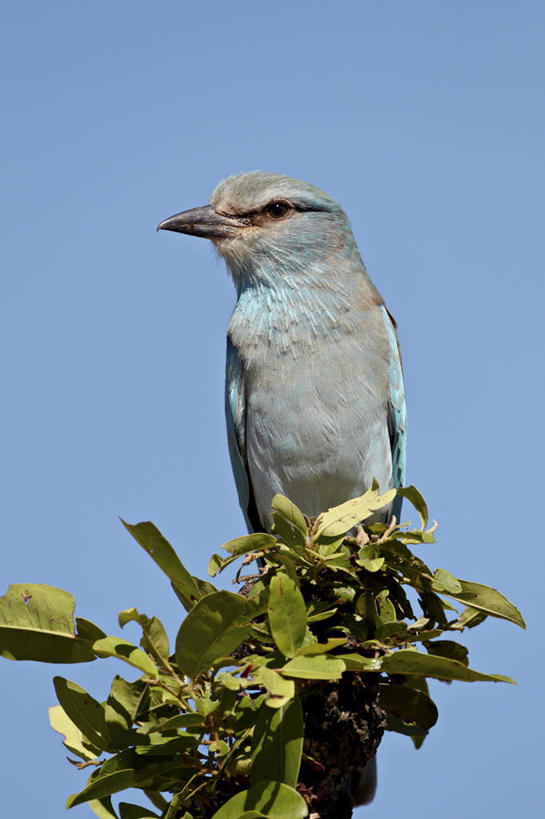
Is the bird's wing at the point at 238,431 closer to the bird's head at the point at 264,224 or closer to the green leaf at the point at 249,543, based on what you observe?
the bird's head at the point at 264,224

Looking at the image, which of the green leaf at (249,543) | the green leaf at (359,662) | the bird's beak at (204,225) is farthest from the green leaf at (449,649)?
the bird's beak at (204,225)

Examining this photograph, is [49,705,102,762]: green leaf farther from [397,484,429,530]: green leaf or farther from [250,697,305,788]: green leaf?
[397,484,429,530]: green leaf

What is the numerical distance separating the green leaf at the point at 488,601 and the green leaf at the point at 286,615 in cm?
72

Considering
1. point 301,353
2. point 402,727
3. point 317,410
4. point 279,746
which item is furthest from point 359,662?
point 301,353

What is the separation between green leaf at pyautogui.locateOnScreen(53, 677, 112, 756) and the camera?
303cm

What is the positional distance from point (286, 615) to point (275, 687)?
224 mm

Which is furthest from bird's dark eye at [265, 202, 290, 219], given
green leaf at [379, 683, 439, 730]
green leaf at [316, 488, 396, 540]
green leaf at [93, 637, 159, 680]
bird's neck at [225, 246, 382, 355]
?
green leaf at [93, 637, 159, 680]

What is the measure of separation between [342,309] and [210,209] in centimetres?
133

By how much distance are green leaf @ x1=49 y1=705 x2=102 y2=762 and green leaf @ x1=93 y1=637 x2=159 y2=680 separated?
58cm

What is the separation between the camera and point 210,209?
6656mm

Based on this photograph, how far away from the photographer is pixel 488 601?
10.6ft

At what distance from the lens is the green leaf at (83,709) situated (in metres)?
3.03

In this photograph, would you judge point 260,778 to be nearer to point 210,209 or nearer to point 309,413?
point 309,413

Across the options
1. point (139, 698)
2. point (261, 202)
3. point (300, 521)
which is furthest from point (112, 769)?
point (261, 202)
